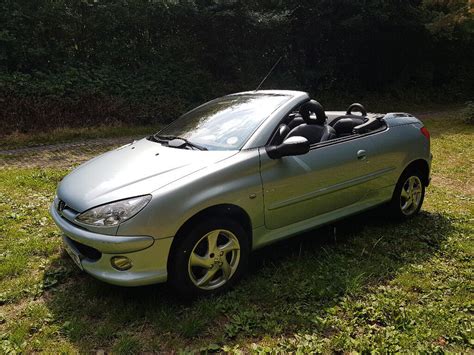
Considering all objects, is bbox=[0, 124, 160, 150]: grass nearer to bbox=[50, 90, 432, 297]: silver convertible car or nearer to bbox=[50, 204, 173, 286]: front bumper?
bbox=[50, 90, 432, 297]: silver convertible car

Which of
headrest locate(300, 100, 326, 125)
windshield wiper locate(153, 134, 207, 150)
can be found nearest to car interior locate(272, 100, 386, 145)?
headrest locate(300, 100, 326, 125)

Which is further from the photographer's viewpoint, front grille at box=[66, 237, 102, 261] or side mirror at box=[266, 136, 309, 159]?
side mirror at box=[266, 136, 309, 159]

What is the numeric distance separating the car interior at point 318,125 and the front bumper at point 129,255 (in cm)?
137

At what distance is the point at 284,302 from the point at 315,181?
1093mm

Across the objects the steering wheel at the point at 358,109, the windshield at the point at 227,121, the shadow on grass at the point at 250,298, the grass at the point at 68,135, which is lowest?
the grass at the point at 68,135

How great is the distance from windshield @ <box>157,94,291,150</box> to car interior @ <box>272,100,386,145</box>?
8.9 inches

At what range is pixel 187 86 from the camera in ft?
41.3

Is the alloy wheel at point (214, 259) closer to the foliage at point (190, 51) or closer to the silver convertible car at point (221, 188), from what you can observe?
the silver convertible car at point (221, 188)

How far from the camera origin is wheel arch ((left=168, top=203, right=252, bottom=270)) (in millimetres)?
2893

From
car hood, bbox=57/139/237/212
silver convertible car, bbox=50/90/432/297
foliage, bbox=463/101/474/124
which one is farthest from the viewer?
foliage, bbox=463/101/474/124

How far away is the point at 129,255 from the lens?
2783 millimetres

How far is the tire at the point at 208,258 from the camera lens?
2.90m

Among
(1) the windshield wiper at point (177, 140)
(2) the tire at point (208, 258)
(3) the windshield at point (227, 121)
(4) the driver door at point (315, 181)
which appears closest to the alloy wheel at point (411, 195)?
(4) the driver door at point (315, 181)

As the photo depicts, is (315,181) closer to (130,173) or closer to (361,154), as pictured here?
(361,154)
